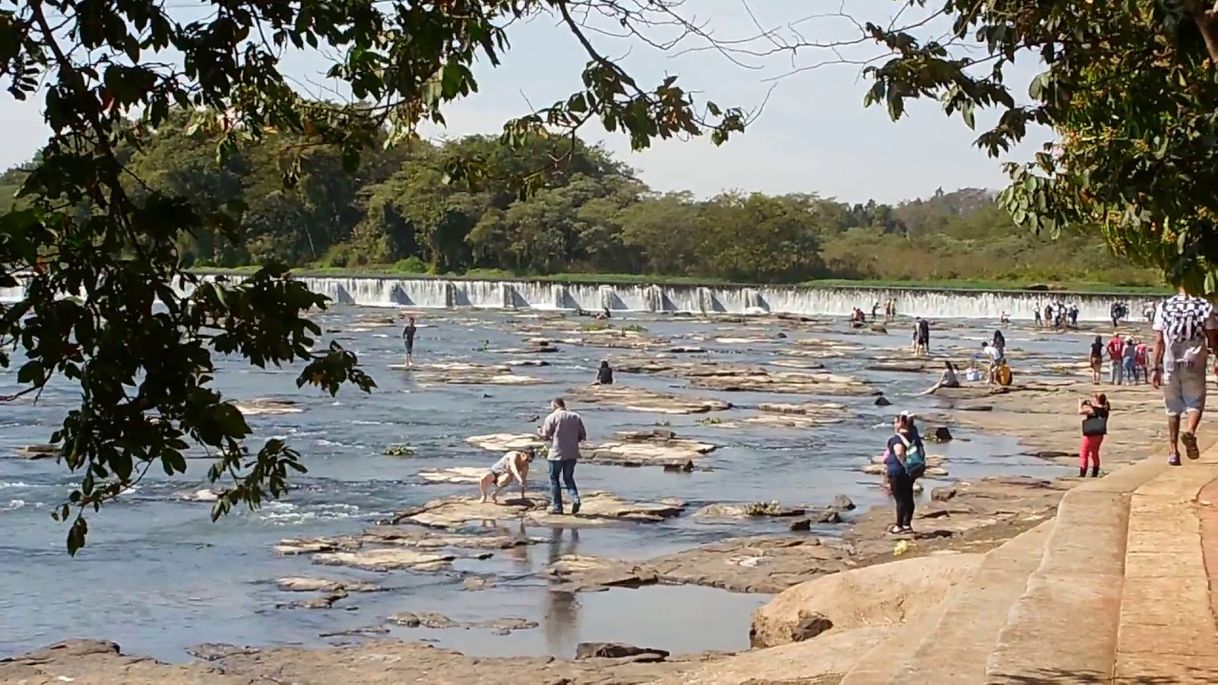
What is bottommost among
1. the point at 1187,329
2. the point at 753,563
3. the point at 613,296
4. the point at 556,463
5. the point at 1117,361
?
the point at 753,563

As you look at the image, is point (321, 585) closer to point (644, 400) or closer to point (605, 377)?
point (644, 400)

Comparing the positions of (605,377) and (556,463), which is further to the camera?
(605,377)

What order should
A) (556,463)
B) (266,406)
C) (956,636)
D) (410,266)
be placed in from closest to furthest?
(956,636) < (556,463) < (266,406) < (410,266)

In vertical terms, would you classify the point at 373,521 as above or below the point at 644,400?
below

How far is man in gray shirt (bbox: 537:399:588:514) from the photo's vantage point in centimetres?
1822

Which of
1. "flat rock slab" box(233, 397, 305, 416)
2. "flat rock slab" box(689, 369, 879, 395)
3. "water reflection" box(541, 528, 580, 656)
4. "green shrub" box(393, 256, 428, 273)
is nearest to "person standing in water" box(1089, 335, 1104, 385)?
"flat rock slab" box(689, 369, 879, 395)

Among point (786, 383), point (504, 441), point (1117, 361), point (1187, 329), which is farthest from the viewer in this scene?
point (1117, 361)

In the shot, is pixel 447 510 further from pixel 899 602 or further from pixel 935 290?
pixel 935 290

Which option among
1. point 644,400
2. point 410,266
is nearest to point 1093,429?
point 644,400

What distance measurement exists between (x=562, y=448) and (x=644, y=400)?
648 inches

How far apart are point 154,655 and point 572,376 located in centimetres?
→ 2939

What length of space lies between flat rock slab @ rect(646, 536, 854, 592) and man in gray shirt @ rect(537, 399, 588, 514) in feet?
7.30

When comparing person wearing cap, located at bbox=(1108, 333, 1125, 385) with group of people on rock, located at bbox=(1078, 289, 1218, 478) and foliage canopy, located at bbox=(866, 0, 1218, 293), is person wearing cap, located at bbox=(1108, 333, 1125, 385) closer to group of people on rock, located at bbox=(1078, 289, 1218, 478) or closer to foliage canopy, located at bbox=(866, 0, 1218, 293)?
group of people on rock, located at bbox=(1078, 289, 1218, 478)

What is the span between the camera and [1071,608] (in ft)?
24.4
